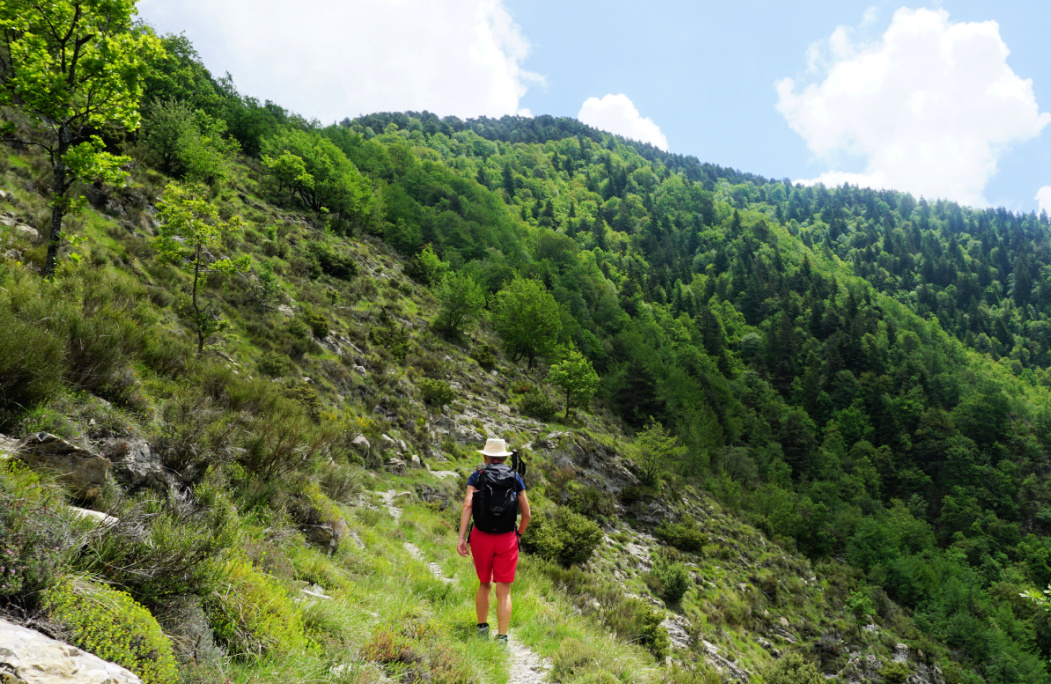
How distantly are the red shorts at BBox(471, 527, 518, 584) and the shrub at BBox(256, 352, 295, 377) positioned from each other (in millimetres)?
13215

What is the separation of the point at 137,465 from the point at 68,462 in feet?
3.00

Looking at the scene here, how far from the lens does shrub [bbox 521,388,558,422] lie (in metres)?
29.9

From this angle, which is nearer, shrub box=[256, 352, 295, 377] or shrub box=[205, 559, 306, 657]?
shrub box=[205, 559, 306, 657]

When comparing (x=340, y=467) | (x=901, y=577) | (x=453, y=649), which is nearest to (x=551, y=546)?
(x=340, y=467)

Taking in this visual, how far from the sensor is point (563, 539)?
46.5 feet

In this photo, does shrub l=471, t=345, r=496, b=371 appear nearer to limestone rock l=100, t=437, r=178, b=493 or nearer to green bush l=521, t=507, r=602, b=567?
green bush l=521, t=507, r=602, b=567

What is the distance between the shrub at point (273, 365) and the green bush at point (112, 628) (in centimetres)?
1441

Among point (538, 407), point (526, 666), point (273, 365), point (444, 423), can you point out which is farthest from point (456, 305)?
point (526, 666)

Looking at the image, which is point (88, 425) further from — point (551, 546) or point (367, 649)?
point (551, 546)

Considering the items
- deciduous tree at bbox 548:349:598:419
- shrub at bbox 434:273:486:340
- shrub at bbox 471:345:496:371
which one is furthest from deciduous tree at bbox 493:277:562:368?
deciduous tree at bbox 548:349:598:419

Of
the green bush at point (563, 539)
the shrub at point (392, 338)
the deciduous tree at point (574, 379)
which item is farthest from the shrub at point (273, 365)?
the deciduous tree at point (574, 379)

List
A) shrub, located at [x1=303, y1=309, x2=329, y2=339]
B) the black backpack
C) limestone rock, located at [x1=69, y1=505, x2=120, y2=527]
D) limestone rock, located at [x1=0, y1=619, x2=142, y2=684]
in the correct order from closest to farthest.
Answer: limestone rock, located at [x1=0, y1=619, x2=142, y2=684] → limestone rock, located at [x1=69, y1=505, x2=120, y2=527] → the black backpack → shrub, located at [x1=303, y1=309, x2=329, y2=339]

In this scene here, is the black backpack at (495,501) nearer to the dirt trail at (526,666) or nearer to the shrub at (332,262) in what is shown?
the dirt trail at (526,666)

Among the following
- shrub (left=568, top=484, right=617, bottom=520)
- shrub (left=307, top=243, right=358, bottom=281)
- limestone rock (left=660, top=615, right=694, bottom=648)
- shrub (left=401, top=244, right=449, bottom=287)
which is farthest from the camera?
shrub (left=401, top=244, right=449, bottom=287)
